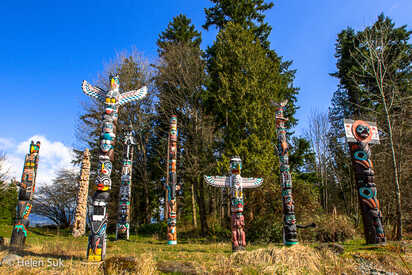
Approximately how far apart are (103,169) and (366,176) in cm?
881

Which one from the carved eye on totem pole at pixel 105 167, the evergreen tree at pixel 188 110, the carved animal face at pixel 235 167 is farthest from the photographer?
the evergreen tree at pixel 188 110

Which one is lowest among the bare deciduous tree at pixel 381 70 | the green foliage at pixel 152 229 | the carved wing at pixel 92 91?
the green foliage at pixel 152 229

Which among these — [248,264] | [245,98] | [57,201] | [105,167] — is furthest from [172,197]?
[57,201]

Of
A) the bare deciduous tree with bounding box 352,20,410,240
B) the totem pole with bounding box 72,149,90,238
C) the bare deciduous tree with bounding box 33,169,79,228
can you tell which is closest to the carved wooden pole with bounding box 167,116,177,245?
the totem pole with bounding box 72,149,90,238

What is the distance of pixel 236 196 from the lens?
8.55m

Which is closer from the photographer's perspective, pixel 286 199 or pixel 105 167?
pixel 105 167

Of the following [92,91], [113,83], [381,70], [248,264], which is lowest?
[248,264]

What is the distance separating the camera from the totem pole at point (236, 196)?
8.16m

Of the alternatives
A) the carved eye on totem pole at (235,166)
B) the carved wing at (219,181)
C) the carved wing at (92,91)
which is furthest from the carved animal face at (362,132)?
the carved wing at (92,91)

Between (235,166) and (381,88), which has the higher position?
(381,88)

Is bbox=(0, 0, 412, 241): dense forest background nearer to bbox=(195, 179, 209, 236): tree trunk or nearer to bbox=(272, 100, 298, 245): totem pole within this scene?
bbox=(195, 179, 209, 236): tree trunk

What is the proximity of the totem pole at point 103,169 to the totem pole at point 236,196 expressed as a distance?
10.6 feet

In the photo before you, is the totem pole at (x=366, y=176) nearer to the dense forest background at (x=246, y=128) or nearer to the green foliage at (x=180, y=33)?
the dense forest background at (x=246, y=128)

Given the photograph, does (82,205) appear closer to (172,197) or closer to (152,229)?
(152,229)
